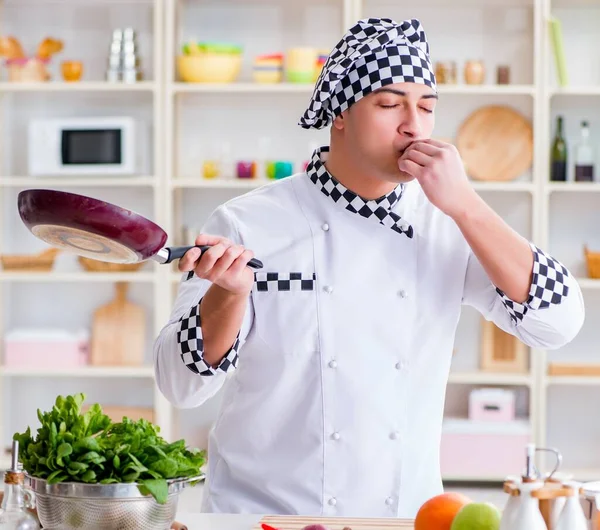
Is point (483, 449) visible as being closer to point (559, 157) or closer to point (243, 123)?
point (559, 157)

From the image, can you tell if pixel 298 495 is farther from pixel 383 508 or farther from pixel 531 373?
pixel 531 373

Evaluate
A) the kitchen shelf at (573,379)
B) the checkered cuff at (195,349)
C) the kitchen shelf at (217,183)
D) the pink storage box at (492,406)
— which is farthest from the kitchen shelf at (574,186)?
the checkered cuff at (195,349)

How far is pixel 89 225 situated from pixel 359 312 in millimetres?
695

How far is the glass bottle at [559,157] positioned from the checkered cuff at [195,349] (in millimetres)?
3147

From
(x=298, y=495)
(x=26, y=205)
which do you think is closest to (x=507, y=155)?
(x=298, y=495)

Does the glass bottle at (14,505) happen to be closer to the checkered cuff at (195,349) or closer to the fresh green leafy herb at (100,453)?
the fresh green leafy herb at (100,453)

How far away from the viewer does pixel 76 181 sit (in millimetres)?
4570

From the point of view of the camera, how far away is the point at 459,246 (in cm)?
190

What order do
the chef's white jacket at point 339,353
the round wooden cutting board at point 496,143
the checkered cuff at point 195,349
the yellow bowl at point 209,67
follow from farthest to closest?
the round wooden cutting board at point 496,143 → the yellow bowl at point 209,67 → the chef's white jacket at point 339,353 → the checkered cuff at point 195,349

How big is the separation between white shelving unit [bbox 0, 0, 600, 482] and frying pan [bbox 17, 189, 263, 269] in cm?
319

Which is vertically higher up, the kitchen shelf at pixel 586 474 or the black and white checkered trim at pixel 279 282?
the black and white checkered trim at pixel 279 282

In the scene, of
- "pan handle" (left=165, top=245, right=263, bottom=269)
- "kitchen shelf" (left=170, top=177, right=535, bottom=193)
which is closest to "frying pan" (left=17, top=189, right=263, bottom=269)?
"pan handle" (left=165, top=245, right=263, bottom=269)

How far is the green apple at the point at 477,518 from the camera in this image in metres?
1.29

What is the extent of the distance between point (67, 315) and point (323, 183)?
320 centimetres
